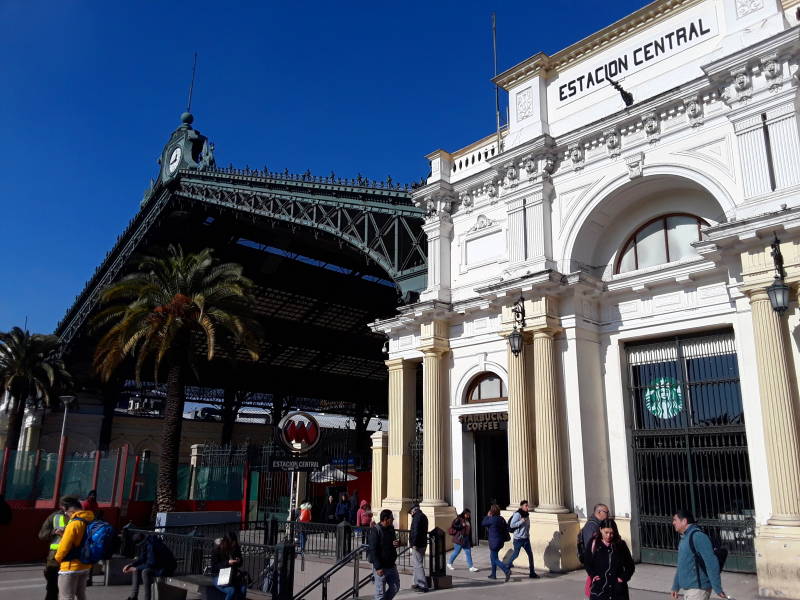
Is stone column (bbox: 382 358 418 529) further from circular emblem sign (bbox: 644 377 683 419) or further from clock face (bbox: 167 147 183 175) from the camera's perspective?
clock face (bbox: 167 147 183 175)

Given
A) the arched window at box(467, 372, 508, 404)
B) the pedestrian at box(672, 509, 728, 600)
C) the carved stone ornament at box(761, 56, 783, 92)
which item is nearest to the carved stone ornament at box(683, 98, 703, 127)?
the carved stone ornament at box(761, 56, 783, 92)

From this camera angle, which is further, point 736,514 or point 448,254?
point 448,254

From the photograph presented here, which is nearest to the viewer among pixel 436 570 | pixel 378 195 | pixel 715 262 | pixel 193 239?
pixel 436 570

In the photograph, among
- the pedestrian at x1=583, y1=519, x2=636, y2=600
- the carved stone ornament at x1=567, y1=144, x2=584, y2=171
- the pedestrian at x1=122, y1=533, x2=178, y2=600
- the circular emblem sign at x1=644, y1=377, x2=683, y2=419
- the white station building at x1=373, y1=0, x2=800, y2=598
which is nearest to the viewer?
the pedestrian at x1=583, y1=519, x2=636, y2=600

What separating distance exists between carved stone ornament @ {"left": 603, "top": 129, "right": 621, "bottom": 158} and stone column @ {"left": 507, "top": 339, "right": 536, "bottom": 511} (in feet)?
16.3

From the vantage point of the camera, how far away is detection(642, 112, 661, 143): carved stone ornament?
14930 mm

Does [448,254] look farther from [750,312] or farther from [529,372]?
[750,312]

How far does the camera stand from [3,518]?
10.7 metres

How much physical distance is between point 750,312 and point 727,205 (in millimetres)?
2284

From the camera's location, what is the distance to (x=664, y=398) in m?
14.7

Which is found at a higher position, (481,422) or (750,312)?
(750,312)

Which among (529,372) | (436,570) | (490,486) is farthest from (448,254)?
(436,570)

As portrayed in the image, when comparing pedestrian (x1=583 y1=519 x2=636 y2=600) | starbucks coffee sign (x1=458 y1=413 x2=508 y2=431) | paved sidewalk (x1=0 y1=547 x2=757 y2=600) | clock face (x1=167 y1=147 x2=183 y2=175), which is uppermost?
clock face (x1=167 y1=147 x2=183 y2=175)


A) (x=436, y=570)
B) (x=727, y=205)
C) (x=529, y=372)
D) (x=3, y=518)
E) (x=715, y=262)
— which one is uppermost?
(x=727, y=205)
